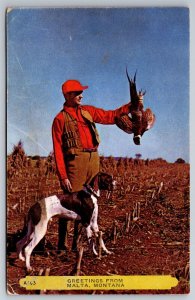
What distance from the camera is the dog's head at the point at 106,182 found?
150 centimetres

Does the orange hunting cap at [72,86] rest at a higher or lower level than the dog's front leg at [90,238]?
higher

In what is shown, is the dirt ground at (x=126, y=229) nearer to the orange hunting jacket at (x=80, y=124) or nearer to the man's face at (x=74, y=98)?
the orange hunting jacket at (x=80, y=124)

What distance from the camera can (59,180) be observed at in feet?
4.88

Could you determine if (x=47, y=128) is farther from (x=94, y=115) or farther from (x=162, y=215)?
(x=162, y=215)

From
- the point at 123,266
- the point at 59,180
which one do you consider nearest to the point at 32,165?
the point at 59,180

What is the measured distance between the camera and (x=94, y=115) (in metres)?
1.49

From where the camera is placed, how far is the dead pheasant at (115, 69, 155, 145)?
1.49 metres

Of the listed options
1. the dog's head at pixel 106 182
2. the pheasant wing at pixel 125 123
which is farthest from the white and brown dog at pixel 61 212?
the pheasant wing at pixel 125 123

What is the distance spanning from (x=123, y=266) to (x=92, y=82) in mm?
429

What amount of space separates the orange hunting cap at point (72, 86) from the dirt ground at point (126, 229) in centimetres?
19

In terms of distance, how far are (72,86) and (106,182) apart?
234 millimetres

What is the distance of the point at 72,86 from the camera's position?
148cm

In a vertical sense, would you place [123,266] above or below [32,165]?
below

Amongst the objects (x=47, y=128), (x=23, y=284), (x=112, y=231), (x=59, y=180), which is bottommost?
(x=23, y=284)
